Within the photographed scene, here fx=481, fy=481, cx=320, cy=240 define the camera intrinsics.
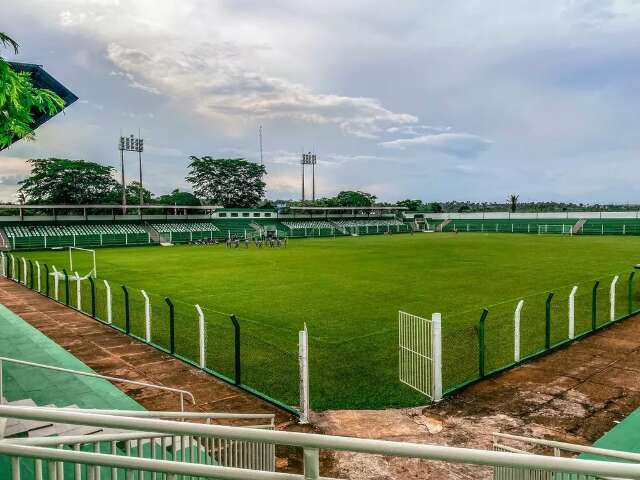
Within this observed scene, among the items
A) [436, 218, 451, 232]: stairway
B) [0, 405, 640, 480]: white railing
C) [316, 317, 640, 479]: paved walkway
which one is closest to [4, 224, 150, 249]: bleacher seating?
[316, 317, 640, 479]: paved walkway

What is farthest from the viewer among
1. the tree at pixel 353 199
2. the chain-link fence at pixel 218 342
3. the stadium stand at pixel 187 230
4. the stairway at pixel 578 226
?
the tree at pixel 353 199

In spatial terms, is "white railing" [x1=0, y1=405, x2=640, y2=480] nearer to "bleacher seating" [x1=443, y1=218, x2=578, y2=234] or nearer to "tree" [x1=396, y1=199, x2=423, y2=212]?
"bleacher seating" [x1=443, y1=218, x2=578, y2=234]

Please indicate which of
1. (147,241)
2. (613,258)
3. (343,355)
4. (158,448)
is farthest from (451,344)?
(147,241)

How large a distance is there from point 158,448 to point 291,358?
16.6 ft

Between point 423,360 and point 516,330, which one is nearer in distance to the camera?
point 423,360

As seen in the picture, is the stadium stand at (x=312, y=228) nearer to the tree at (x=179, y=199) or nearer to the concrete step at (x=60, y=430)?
the tree at (x=179, y=199)

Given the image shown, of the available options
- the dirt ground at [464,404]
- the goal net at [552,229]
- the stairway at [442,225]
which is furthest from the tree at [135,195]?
the dirt ground at [464,404]

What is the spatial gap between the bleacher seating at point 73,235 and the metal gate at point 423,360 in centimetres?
4560

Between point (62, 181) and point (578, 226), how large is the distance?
75.0m

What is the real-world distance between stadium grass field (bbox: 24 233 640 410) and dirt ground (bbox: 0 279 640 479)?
65cm

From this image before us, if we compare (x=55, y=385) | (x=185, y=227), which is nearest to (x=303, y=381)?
(x=55, y=385)

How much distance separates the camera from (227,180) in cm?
9475

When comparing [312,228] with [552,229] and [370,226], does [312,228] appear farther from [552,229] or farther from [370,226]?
[552,229]

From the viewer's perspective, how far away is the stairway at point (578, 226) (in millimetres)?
66400
